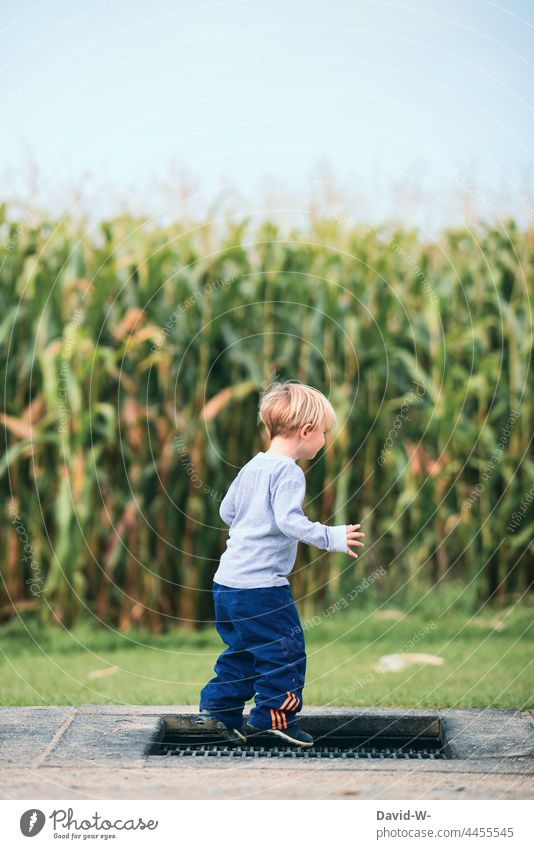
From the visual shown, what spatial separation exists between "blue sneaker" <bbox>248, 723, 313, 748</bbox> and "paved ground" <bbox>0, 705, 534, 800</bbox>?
0.73 ft

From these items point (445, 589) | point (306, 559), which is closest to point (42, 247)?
point (306, 559)

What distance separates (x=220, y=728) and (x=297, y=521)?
23.8 inches

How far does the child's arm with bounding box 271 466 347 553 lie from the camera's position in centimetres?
279

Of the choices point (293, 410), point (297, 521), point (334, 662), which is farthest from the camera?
point (334, 662)

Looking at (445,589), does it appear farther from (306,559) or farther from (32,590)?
(32,590)

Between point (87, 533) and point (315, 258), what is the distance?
1664 mm

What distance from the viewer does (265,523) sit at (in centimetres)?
292

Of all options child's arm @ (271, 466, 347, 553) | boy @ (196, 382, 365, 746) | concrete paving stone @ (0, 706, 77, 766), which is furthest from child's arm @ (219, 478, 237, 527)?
concrete paving stone @ (0, 706, 77, 766)

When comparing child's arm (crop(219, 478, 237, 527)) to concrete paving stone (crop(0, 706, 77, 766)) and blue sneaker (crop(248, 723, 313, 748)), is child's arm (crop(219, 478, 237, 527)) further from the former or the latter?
concrete paving stone (crop(0, 706, 77, 766))

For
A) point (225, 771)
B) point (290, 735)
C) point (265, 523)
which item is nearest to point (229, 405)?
point (265, 523)

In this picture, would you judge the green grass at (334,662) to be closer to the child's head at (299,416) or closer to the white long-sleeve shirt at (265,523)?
the white long-sleeve shirt at (265,523)

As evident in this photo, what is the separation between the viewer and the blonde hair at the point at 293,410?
2.94 m

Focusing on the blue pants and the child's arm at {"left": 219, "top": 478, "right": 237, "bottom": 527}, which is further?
the child's arm at {"left": 219, "top": 478, "right": 237, "bottom": 527}

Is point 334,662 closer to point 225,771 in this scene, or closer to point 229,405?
point 229,405
